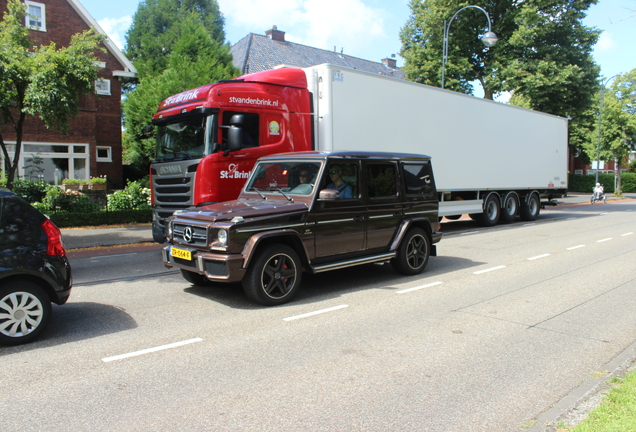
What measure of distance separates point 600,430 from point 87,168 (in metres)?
23.4

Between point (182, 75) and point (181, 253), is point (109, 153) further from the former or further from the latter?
point (181, 253)

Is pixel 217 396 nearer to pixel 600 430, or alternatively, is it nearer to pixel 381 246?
pixel 600 430

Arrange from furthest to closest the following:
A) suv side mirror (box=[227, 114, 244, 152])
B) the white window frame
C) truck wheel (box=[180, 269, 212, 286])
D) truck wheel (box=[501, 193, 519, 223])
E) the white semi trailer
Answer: the white window frame
truck wheel (box=[501, 193, 519, 223])
the white semi trailer
suv side mirror (box=[227, 114, 244, 152])
truck wheel (box=[180, 269, 212, 286])

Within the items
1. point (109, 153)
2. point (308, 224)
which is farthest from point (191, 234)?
point (109, 153)

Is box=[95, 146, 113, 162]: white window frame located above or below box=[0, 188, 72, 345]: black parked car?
above

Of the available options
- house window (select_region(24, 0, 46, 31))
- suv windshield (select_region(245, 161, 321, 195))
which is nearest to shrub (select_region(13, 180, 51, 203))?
house window (select_region(24, 0, 46, 31))

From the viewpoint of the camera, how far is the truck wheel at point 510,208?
1730 centimetres

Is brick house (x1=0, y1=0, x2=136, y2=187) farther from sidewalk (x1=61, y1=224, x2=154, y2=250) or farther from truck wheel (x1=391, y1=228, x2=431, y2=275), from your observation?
truck wheel (x1=391, y1=228, x2=431, y2=275)

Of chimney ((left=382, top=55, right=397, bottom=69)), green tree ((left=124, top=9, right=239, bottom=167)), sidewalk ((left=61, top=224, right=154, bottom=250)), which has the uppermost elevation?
chimney ((left=382, top=55, right=397, bottom=69))

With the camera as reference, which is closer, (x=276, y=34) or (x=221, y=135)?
(x=221, y=135)

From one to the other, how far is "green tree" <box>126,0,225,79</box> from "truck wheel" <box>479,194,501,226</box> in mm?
25784

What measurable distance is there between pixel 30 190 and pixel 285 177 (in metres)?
12.0

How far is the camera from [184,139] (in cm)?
931

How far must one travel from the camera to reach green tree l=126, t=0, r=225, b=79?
35875 mm
